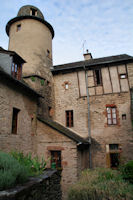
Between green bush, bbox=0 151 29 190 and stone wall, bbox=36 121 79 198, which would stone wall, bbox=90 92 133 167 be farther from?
green bush, bbox=0 151 29 190

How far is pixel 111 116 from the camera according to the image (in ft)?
35.9

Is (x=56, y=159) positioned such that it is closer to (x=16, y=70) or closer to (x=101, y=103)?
(x=101, y=103)

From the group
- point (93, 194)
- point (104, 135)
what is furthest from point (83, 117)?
point (93, 194)

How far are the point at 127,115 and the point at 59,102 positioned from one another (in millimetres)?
4925

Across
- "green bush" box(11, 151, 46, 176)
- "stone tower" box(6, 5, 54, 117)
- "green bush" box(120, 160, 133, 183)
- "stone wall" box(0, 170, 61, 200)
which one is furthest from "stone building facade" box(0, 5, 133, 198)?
"stone wall" box(0, 170, 61, 200)

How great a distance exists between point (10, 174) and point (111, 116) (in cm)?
909

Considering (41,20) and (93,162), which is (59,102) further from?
(41,20)

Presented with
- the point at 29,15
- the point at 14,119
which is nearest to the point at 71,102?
the point at 14,119

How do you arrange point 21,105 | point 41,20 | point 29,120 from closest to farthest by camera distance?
point 21,105
point 29,120
point 41,20

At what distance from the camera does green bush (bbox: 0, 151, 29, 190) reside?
2.62 m

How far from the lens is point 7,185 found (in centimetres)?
262

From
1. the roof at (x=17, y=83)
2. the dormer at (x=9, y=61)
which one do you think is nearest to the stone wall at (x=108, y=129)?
the roof at (x=17, y=83)

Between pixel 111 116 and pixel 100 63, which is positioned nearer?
pixel 111 116

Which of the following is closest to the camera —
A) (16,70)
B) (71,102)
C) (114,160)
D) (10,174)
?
(10,174)
